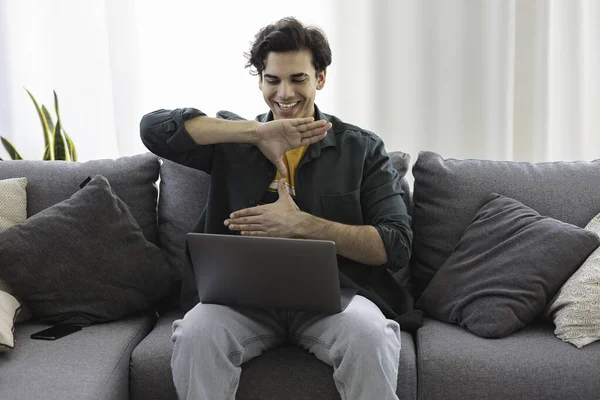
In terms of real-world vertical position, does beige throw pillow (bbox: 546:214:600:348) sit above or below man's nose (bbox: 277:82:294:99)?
below

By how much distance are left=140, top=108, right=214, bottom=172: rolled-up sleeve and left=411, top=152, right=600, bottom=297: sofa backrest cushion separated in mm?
738

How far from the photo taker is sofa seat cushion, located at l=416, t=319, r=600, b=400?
6.95ft

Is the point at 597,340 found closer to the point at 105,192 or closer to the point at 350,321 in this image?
the point at 350,321

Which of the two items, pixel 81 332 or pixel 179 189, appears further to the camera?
pixel 179 189

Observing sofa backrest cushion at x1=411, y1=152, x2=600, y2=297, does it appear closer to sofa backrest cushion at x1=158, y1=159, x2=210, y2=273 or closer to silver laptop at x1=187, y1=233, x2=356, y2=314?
silver laptop at x1=187, y1=233, x2=356, y2=314

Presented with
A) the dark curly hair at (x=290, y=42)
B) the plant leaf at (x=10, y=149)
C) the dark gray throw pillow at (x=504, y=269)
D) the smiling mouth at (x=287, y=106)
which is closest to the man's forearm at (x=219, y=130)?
the smiling mouth at (x=287, y=106)

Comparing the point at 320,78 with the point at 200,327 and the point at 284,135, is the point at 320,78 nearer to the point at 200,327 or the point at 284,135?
the point at 284,135

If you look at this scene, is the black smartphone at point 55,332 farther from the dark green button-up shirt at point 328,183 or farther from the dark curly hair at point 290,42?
the dark curly hair at point 290,42

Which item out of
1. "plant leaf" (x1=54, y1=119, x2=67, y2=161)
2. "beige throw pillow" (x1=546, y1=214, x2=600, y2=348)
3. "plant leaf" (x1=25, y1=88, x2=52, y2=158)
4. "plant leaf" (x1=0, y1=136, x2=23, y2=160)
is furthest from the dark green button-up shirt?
"plant leaf" (x1=0, y1=136, x2=23, y2=160)

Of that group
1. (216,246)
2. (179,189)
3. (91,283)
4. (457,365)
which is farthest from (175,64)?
(457,365)

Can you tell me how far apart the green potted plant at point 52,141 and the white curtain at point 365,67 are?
0.20m

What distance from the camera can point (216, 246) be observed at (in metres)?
2.07

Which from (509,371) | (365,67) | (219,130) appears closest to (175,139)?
(219,130)

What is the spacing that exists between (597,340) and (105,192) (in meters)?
1.53
